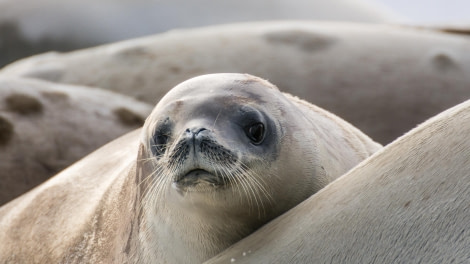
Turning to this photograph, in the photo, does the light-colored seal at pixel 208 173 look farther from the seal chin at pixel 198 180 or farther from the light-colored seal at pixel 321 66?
the light-colored seal at pixel 321 66

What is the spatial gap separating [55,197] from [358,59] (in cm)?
245

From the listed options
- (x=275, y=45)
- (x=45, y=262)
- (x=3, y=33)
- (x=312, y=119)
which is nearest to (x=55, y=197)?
(x=45, y=262)

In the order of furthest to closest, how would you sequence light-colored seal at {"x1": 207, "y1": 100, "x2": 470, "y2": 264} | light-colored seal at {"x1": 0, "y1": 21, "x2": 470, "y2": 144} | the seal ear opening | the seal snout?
light-colored seal at {"x1": 0, "y1": 21, "x2": 470, "y2": 144}, the seal ear opening, the seal snout, light-colored seal at {"x1": 207, "y1": 100, "x2": 470, "y2": 264}

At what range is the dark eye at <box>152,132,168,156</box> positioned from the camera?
9.83 ft

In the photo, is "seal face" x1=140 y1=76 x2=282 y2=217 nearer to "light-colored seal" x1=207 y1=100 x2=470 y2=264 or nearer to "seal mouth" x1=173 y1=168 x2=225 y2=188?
"seal mouth" x1=173 y1=168 x2=225 y2=188

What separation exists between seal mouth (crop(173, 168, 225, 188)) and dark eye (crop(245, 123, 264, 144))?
0.21 meters

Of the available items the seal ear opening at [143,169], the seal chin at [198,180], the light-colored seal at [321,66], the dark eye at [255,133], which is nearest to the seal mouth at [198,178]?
the seal chin at [198,180]

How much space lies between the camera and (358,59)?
235 inches

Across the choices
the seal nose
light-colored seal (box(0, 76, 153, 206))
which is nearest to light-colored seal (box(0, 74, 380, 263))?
the seal nose

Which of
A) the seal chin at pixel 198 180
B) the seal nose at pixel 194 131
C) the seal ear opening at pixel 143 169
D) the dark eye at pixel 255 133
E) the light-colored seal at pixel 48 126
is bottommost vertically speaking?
the light-colored seal at pixel 48 126

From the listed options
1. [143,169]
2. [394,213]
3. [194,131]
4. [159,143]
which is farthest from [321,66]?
[394,213]

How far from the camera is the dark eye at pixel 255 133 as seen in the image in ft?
9.63

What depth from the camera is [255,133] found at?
2949 mm

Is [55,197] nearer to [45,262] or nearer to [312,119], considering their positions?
[45,262]
